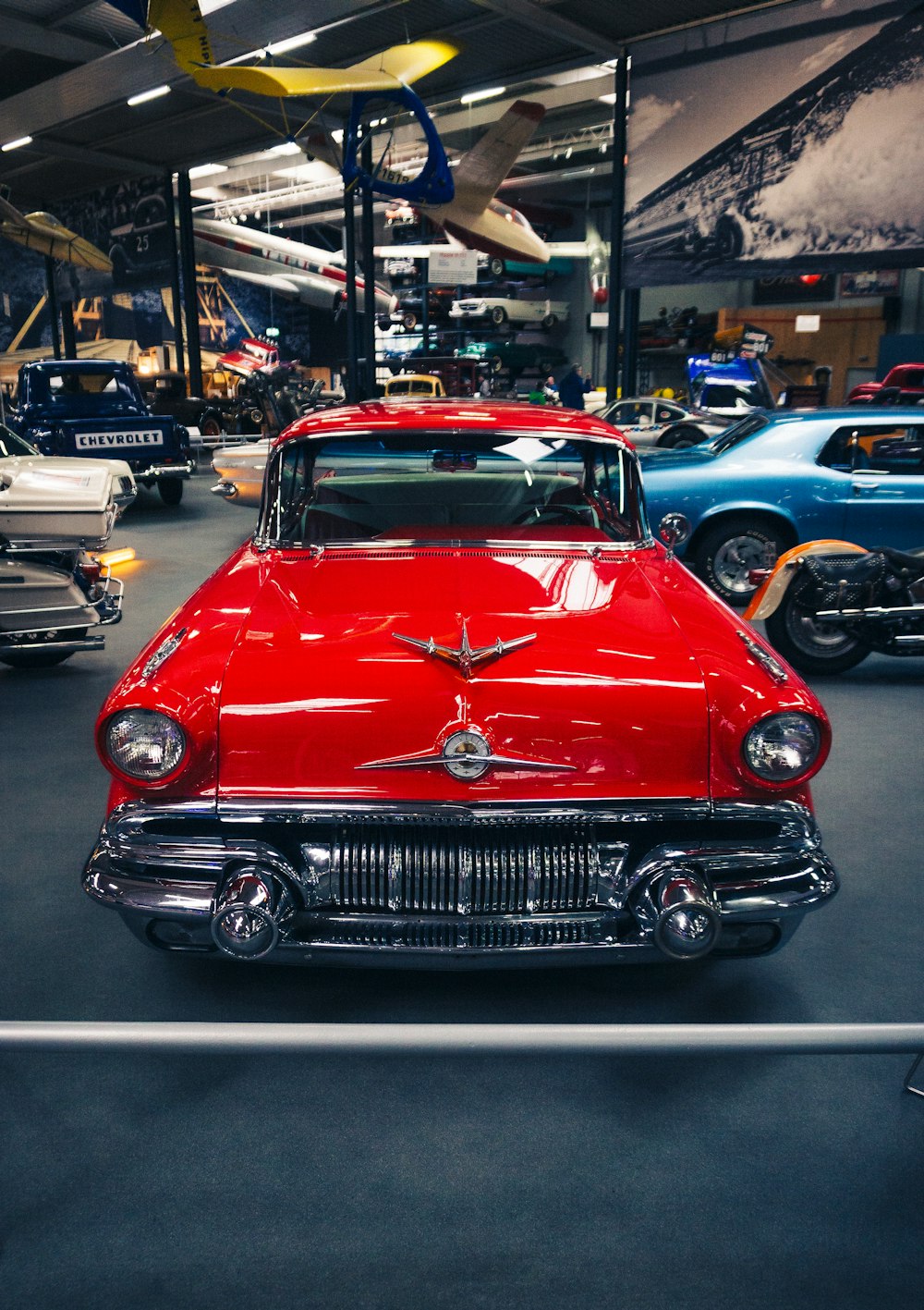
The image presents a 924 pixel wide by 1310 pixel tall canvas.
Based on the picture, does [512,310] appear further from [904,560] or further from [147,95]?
[904,560]

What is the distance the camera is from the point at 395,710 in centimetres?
217

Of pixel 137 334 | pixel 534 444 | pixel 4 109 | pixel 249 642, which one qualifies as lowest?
pixel 249 642

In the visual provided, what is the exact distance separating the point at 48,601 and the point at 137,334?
26.3m

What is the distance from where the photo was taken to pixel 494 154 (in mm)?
14195

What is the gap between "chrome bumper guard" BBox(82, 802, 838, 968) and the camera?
2.12m

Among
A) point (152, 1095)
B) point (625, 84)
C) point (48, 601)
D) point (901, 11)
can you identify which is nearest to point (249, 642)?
point (152, 1095)

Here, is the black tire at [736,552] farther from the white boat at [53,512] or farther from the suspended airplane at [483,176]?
the suspended airplane at [483,176]

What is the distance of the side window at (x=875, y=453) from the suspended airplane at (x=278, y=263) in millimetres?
17673

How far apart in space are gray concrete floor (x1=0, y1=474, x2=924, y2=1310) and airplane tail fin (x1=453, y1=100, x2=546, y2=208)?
44.1ft

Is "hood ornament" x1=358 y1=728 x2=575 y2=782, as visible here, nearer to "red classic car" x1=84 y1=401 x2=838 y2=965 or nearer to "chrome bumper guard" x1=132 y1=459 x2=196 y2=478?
"red classic car" x1=84 y1=401 x2=838 y2=965

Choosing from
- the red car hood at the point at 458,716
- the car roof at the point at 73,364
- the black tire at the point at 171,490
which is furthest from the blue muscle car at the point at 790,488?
the car roof at the point at 73,364

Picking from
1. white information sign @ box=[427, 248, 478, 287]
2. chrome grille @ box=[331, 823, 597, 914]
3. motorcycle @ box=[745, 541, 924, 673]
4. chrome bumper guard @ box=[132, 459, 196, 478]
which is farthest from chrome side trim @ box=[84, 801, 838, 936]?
white information sign @ box=[427, 248, 478, 287]

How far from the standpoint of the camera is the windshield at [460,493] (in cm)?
333

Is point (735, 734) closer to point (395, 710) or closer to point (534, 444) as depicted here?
point (395, 710)
